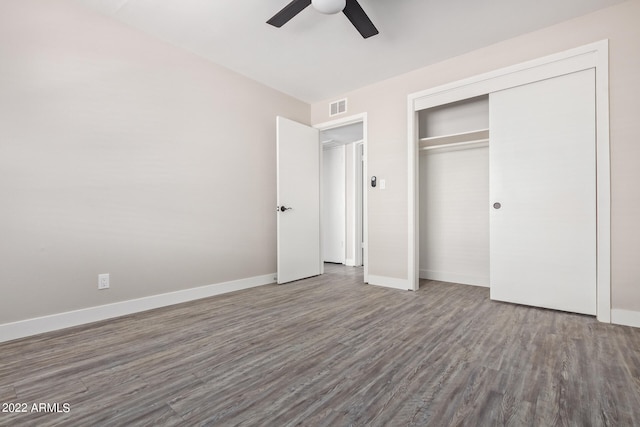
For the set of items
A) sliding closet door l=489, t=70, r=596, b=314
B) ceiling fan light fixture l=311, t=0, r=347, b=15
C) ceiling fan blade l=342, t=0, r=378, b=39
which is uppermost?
ceiling fan blade l=342, t=0, r=378, b=39

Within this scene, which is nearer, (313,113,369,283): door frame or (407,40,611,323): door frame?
(407,40,611,323): door frame

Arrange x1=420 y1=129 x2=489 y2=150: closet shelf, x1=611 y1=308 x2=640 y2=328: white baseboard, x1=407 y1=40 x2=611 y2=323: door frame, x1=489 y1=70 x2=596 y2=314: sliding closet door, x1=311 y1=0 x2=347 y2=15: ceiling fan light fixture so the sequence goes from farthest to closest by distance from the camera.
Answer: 1. x1=420 y1=129 x2=489 y2=150: closet shelf
2. x1=489 y1=70 x2=596 y2=314: sliding closet door
3. x1=407 y1=40 x2=611 y2=323: door frame
4. x1=611 y1=308 x2=640 y2=328: white baseboard
5. x1=311 y1=0 x2=347 y2=15: ceiling fan light fixture

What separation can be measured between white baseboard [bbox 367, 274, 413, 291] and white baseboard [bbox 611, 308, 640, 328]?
168cm

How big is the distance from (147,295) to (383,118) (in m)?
3.23

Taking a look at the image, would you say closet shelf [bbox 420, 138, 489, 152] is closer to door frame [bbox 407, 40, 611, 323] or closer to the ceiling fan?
door frame [bbox 407, 40, 611, 323]

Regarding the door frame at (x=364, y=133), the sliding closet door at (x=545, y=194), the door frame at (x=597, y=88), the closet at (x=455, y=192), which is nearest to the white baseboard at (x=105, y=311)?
the door frame at (x=364, y=133)

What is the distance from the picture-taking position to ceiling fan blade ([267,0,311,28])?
2.08 meters

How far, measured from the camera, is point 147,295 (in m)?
2.75

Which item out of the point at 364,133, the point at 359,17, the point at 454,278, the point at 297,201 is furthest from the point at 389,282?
the point at 359,17

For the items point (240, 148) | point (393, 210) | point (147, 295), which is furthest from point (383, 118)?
point (147, 295)

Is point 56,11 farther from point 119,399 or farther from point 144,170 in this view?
point 119,399

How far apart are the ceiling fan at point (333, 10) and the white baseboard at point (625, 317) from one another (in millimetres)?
2935

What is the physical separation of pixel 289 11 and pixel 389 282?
2930mm

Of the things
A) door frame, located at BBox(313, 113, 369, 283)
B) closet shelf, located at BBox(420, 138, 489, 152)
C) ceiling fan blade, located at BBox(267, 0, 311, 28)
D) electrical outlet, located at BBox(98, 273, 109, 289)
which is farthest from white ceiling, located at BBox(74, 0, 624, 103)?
electrical outlet, located at BBox(98, 273, 109, 289)
